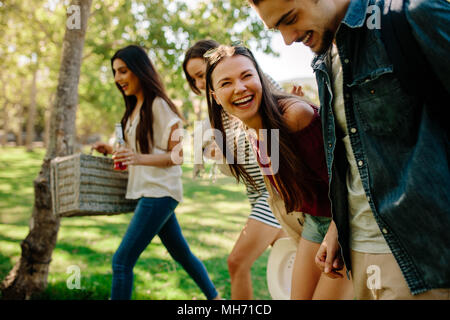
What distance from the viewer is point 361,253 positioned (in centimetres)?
164

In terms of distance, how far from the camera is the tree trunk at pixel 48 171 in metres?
3.43

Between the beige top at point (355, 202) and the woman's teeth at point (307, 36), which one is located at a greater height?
the woman's teeth at point (307, 36)

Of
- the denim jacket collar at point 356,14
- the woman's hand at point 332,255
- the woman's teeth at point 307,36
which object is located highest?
the denim jacket collar at point 356,14

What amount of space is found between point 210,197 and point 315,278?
8.90 metres

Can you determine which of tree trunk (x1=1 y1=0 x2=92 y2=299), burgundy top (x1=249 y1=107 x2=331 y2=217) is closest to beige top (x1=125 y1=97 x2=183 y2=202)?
tree trunk (x1=1 y1=0 x2=92 y2=299)

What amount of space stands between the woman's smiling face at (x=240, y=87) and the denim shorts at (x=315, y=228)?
2.15 feet

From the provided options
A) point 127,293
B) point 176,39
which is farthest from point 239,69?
point 176,39

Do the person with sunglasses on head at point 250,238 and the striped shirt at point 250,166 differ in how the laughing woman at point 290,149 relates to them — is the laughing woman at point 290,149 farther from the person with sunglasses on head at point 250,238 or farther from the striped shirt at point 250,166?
the person with sunglasses on head at point 250,238

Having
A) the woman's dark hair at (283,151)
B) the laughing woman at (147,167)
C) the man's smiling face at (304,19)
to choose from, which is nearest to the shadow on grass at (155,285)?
the laughing woman at (147,167)

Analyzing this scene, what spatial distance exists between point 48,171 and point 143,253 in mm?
2458

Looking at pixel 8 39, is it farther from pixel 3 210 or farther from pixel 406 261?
pixel 406 261

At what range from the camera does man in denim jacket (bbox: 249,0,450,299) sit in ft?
4.26

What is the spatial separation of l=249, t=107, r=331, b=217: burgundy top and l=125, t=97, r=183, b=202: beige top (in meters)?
1.15

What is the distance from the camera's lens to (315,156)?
2016 millimetres
